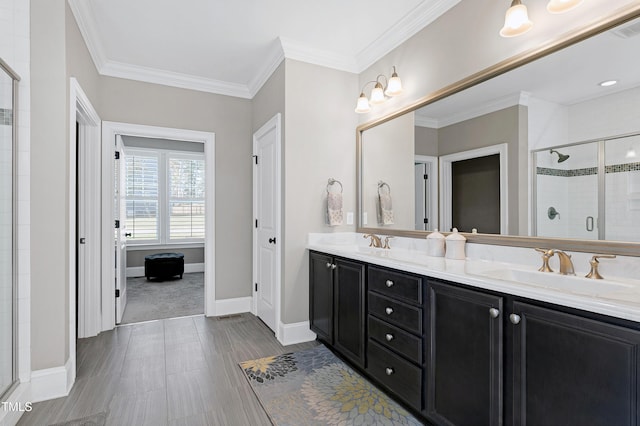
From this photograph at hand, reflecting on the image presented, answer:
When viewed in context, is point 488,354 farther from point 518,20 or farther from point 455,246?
point 518,20

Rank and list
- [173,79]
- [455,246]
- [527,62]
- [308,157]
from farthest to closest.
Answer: [173,79] < [308,157] < [455,246] < [527,62]

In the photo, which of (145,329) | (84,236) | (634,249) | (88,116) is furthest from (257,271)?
(634,249)

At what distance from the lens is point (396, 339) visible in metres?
Result: 1.98

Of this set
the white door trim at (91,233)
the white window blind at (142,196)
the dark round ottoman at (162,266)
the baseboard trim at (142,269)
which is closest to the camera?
the white door trim at (91,233)

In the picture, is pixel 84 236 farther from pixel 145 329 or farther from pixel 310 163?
pixel 310 163

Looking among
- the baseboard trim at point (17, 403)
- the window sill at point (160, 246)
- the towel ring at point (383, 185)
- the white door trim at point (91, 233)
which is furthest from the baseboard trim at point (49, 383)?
the window sill at point (160, 246)

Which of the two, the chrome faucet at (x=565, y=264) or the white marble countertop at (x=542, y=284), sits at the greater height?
the chrome faucet at (x=565, y=264)


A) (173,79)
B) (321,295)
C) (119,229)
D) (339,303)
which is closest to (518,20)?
(339,303)

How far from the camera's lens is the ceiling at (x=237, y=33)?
2.49 meters

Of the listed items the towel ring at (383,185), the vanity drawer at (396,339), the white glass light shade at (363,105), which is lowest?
the vanity drawer at (396,339)

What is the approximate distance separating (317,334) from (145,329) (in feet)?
5.95

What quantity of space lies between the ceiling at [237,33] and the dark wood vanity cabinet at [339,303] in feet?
6.24

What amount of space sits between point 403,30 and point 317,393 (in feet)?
9.20

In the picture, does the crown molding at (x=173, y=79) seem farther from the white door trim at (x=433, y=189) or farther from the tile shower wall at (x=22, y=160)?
the white door trim at (x=433, y=189)
